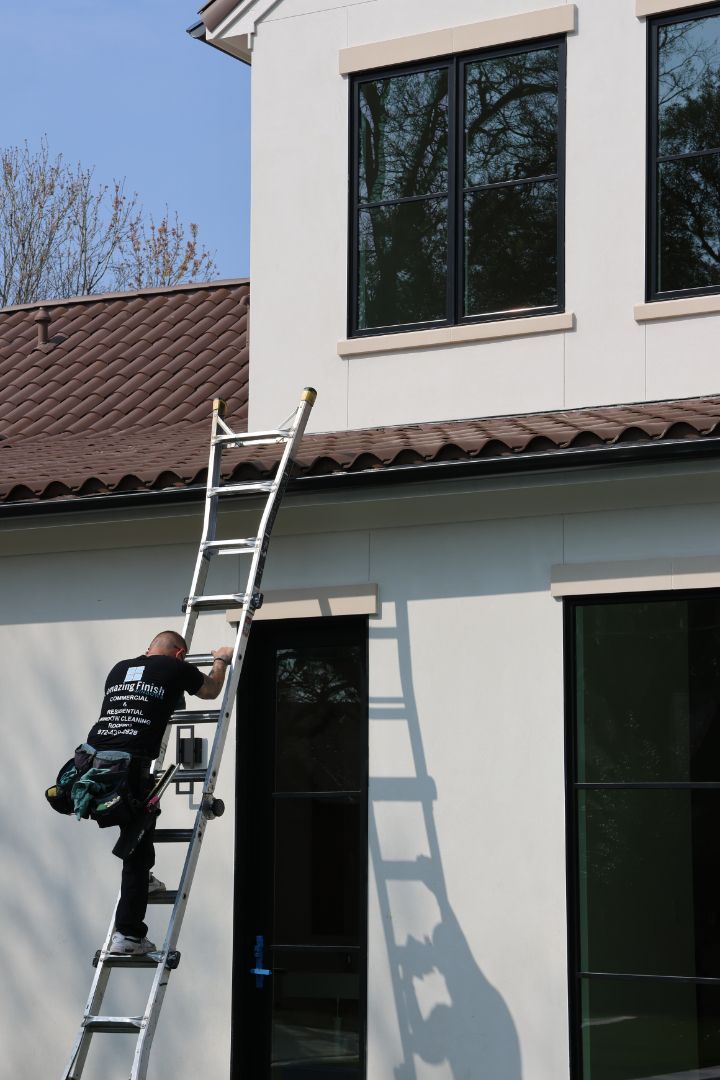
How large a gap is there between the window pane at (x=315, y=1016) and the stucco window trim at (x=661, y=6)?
17.8 ft

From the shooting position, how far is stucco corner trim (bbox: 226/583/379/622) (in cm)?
838

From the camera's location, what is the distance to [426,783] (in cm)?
812

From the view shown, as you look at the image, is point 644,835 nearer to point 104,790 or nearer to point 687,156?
point 104,790

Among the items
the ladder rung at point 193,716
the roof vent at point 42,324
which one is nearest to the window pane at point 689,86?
the ladder rung at point 193,716

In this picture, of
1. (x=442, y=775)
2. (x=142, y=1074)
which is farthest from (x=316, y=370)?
(x=142, y=1074)

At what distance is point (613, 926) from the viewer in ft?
25.1

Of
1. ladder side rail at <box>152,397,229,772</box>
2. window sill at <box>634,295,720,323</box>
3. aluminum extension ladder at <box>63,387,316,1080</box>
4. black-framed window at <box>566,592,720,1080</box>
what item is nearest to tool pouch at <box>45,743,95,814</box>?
aluminum extension ladder at <box>63,387,316,1080</box>

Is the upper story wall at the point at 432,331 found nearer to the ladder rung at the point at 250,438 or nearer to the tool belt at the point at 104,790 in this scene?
the ladder rung at the point at 250,438

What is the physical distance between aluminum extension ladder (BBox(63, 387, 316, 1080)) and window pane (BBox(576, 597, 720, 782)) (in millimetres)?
1637

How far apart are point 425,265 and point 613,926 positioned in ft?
13.3

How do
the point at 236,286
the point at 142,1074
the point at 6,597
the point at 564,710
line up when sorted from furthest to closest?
1. the point at 236,286
2. the point at 6,597
3. the point at 564,710
4. the point at 142,1074

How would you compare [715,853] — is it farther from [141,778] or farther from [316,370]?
[316,370]

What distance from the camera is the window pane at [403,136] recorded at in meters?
9.66

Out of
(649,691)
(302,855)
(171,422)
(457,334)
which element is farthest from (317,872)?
(171,422)
